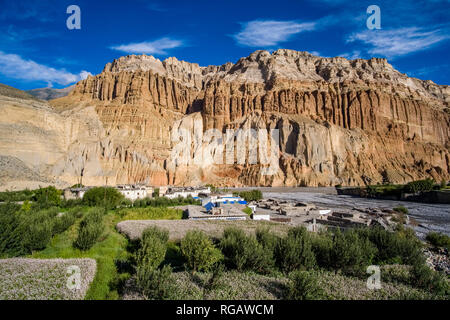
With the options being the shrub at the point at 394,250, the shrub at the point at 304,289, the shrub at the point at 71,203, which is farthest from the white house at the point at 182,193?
the shrub at the point at 304,289

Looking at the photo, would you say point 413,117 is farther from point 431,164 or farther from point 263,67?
point 263,67

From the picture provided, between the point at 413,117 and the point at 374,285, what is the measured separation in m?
109

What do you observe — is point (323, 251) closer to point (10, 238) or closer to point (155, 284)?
point (155, 284)

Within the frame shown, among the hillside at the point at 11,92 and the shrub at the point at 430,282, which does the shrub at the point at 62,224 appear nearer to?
the shrub at the point at 430,282

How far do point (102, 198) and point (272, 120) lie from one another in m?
64.1

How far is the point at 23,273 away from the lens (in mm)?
9805

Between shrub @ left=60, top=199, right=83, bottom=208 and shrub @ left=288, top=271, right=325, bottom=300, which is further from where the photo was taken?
shrub @ left=60, top=199, right=83, bottom=208

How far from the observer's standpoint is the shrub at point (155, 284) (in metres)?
7.83

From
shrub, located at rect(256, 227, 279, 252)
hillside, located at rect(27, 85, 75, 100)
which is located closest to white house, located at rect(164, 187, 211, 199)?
shrub, located at rect(256, 227, 279, 252)

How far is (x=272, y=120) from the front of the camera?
8600 cm

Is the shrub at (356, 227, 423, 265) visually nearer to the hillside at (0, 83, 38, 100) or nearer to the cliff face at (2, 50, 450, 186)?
the cliff face at (2, 50, 450, 186)

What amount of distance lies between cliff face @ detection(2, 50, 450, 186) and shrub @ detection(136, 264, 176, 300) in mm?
59913

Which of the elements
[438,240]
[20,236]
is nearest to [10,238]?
[20,236]

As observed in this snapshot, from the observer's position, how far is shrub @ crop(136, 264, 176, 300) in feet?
25.7
